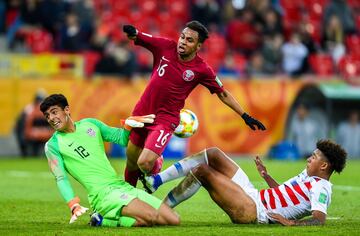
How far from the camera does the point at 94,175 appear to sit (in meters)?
10.7

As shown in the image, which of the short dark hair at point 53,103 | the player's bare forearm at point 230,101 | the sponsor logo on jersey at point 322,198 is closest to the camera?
the sponsor logo on jersey at point 322,198

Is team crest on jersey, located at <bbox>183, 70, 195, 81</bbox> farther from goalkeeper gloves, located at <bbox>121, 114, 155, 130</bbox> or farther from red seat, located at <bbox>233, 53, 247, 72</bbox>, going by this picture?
red seat, located at <bbox>233, 53, 247, 72</bbox>

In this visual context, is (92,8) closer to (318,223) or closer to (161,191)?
(161,191)

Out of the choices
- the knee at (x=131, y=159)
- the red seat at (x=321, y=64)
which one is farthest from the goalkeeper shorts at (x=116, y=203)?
the red seat at (x=321, y=64)

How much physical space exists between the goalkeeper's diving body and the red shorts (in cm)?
104

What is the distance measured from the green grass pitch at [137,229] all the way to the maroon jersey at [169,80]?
1431 mm

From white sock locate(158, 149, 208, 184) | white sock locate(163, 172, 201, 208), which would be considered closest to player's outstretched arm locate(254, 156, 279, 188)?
white sock locate(158, 149, 208, 184)

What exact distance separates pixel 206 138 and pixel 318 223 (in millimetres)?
14311

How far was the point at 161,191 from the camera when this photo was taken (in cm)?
1627

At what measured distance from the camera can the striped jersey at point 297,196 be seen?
10.4m

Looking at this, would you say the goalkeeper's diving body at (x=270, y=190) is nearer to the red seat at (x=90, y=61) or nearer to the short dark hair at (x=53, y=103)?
the short dark hair at (x=53, y=103)

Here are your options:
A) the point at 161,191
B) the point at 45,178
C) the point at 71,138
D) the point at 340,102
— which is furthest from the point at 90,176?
the point at 340,102

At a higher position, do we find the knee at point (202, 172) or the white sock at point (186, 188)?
the knee at point (202, 172)

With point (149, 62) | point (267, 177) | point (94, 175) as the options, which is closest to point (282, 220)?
point (267, 177)
